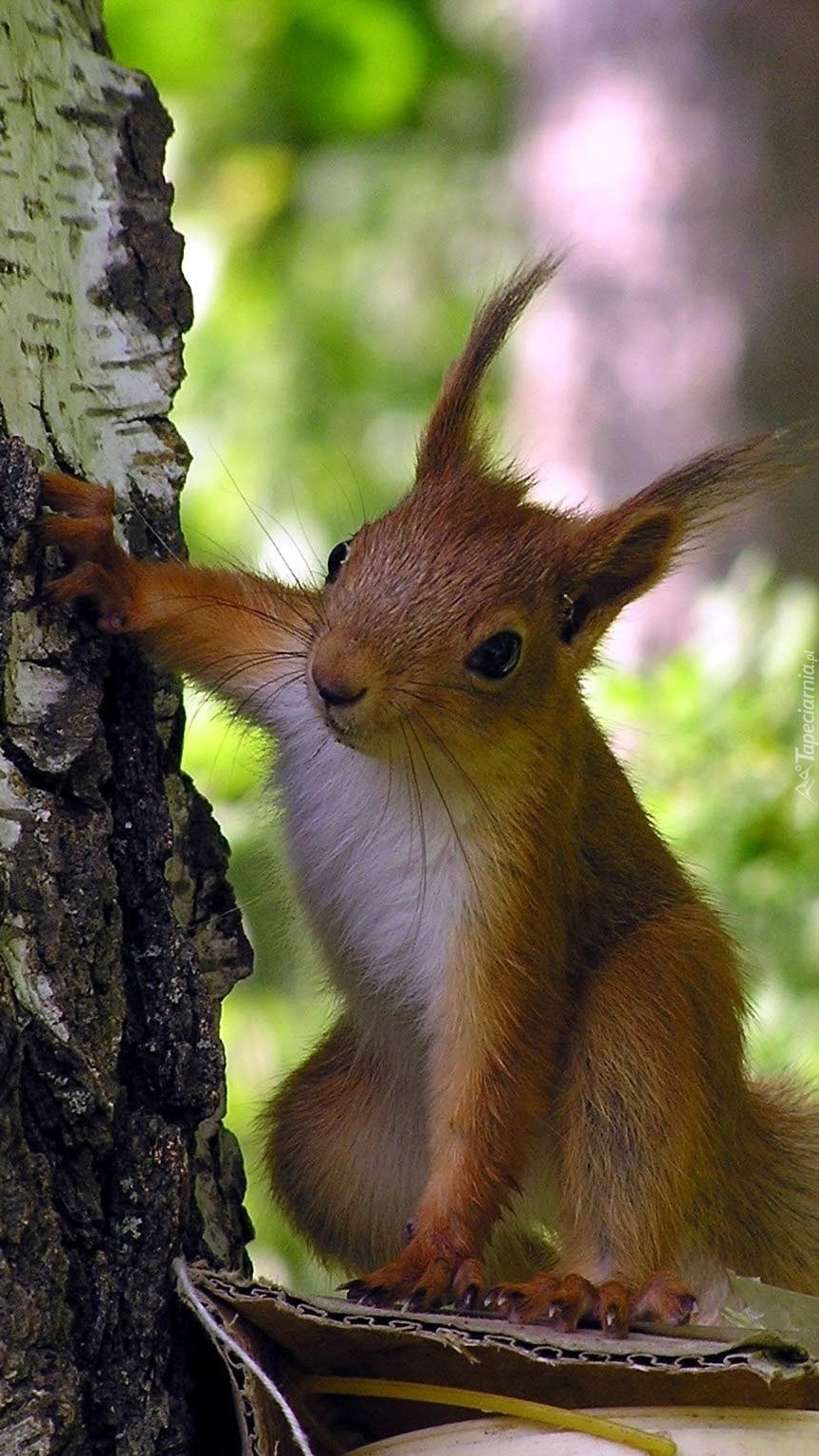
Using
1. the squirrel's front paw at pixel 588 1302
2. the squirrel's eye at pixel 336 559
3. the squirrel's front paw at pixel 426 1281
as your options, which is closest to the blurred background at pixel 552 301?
the squirrel's eye at pixel 336 559

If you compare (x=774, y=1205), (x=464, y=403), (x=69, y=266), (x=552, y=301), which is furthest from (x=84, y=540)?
(x=552, y=301)

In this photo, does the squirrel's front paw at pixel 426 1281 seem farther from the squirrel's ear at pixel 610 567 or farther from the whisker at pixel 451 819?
the squirrel's ear at pixel 610 567

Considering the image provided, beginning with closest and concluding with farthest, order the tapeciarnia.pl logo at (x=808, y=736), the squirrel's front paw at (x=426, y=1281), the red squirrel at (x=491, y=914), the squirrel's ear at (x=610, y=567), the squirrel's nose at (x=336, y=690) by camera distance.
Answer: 1. the squirrel's front paw at (x=426, y=1281)
2. the squirrel's nose at (x=336, y=690)
3. the red squirrel at (x=491, y=914)
4. the squirrel's ear at (x=610, y=567)
5. the tapeciarnia.pl logo at (x=808, y=736)

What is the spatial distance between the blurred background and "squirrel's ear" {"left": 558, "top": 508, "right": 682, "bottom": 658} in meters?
1.22

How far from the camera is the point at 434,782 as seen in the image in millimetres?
2834

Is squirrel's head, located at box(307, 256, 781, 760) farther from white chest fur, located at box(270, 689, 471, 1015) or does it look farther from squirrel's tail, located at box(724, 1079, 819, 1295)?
squirrel's tail, located at box(724, 1079, 819, 1295)

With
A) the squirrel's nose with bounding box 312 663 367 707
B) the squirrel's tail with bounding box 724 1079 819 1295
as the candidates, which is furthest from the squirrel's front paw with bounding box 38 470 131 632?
the squirrel's tail with bounding box 724 1079 819 1295

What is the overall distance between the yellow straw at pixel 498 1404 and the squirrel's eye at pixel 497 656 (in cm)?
115

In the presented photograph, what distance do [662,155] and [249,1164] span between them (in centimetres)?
483

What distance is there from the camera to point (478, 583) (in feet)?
9.18

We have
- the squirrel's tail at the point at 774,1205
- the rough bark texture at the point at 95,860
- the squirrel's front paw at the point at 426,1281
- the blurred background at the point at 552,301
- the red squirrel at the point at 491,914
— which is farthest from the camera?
the blurred background at the point at 552,301

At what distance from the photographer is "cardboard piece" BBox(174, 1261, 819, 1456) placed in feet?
5.94

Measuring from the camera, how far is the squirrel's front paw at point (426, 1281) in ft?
7.70

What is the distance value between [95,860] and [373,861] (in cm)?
93
